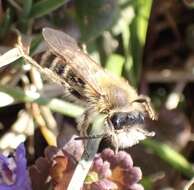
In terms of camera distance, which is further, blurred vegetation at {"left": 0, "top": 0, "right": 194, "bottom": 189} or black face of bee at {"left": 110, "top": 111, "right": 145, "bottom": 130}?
blurred vegetation at {"left": 0, "top": 0, "right": 194, "bottom": 189}

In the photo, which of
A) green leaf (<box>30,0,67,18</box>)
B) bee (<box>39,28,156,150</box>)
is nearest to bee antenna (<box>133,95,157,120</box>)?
bee (<box>39,28,156,150</box>)

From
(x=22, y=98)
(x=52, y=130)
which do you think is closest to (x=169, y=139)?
(x=52, y=130)

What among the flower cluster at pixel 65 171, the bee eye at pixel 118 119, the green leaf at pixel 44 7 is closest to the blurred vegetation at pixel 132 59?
the green leaf at pixel 44 7

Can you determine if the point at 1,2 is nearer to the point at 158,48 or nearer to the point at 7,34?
the point at 7,34

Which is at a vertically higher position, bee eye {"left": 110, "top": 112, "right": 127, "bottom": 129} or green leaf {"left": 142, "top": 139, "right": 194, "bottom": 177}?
green leaf {"left": 142, "top": 139, "right": 194, "bottom": 177}

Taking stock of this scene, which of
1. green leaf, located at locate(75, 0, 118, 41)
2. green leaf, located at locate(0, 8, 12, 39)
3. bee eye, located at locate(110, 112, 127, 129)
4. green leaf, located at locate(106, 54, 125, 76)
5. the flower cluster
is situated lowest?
the flower cluster

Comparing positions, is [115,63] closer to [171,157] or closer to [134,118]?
[171,157]

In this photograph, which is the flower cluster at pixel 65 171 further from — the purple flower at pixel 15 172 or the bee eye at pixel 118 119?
the bee eye at pixel 118 119

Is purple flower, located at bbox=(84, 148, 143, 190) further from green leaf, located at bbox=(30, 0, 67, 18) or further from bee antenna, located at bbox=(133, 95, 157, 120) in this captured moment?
green leaf, located at bbox=(30, 0, 67, 18)
